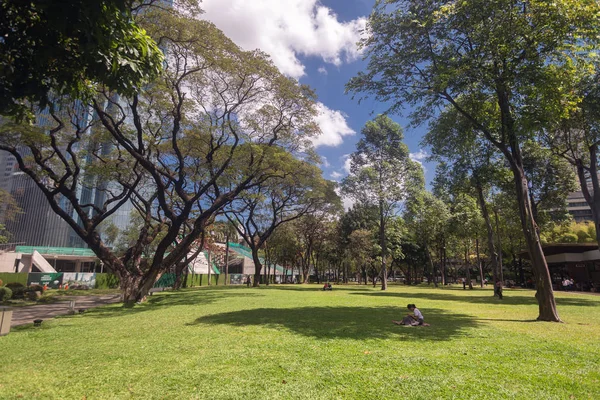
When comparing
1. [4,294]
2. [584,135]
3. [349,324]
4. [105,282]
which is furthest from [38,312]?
[584,135]

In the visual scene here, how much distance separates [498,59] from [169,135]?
18424 millimetres

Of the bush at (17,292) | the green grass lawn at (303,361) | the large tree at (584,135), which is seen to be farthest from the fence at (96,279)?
the large tree at (584,135)

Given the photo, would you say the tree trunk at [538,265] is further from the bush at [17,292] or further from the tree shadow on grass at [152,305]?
the bush at [17,292]

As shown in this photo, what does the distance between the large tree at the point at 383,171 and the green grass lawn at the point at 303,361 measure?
19445 mm

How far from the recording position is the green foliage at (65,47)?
395 centimetres

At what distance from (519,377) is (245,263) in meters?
64.8

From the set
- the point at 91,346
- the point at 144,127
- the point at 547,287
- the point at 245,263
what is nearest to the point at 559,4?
the point at 547,287

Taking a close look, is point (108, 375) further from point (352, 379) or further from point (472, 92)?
point (472, 92)

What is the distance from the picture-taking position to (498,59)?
37.8 ft

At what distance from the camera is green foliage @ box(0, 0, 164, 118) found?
3.95m

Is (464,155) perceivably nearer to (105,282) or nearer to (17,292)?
(17,292)

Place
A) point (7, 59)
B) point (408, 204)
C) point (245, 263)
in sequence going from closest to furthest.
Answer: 1. point (7, 59)
2. point (408, 204)
3. point (245, 263)

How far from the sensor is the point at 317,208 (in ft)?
120

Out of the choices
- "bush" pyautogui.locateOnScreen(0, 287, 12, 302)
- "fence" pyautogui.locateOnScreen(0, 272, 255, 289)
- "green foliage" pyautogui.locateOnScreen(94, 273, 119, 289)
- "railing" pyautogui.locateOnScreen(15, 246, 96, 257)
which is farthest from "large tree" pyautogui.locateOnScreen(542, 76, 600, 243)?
"railing" pyautogui.locateOnScreen(15, 246, 96, 257)
